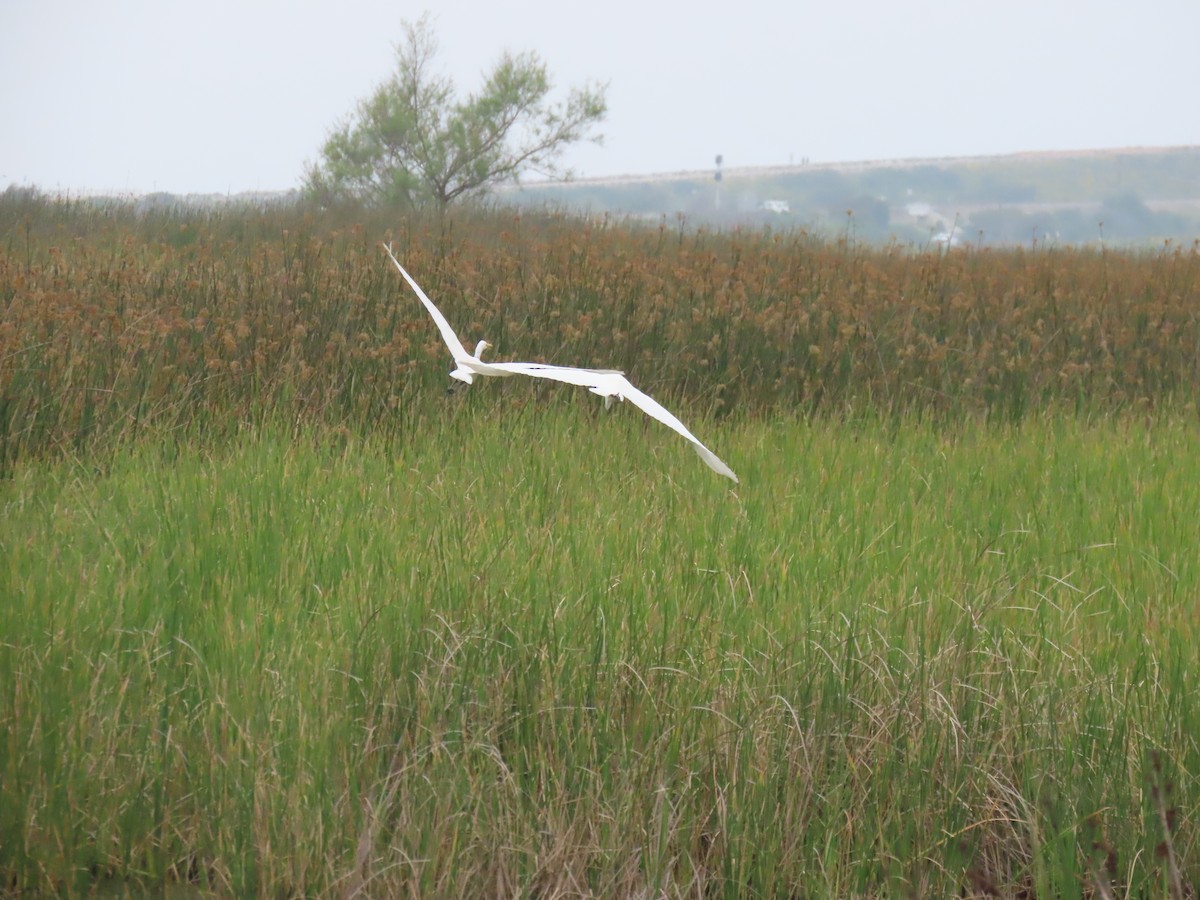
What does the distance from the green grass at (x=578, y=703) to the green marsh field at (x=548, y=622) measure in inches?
0.6

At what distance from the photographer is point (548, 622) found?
2.90 metres

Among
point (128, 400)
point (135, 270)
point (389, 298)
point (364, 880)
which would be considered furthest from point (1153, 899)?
point (135, 270)

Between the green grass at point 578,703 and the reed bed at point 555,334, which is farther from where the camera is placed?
the reed bed at point 555,334

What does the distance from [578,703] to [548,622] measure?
26 centimetres

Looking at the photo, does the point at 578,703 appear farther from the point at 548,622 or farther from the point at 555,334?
the point at 555,334

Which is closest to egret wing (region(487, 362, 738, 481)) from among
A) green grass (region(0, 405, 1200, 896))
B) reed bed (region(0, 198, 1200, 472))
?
green grass (region(0, 405, 1200, 896))

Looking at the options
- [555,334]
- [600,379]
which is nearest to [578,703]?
[600,379]

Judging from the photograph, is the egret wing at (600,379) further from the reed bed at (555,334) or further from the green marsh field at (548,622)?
the reed bed at (555,334)

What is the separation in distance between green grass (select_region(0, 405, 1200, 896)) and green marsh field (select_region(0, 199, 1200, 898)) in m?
0.01

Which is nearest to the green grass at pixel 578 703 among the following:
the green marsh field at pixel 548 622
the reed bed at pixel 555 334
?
the green marsh field at pixel 548 622

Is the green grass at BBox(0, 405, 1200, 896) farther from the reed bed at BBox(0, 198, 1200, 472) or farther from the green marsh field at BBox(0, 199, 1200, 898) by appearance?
the reed bed at BBox(0, 198, 1200, 472)

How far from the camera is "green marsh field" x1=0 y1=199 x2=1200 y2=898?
2381 millimetres

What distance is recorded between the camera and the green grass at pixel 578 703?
2350 mm

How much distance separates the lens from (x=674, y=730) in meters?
2.64
